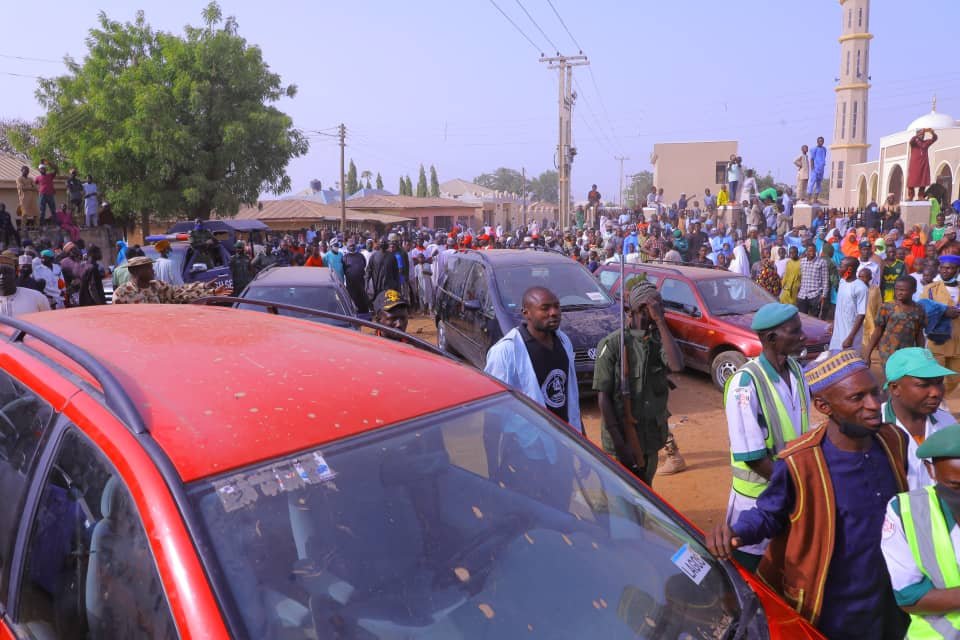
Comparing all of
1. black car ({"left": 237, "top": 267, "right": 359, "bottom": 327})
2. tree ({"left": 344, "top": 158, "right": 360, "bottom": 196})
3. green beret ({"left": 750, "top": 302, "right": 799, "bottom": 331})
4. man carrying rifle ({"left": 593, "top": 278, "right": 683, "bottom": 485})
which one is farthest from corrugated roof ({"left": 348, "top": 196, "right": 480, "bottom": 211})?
green beret ({"left": 750, "top": 302, "right": 799, "bottom": 331})

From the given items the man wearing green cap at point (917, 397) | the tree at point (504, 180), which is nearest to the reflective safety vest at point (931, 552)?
the man wearing green cap at point (917, 397)

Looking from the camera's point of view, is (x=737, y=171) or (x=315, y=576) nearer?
(x=315, y=576)

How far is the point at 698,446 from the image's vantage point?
Result: 7.02 m

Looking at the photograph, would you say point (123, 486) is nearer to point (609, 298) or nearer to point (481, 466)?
point (481, 466)

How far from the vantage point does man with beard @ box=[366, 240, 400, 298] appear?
13.3 m

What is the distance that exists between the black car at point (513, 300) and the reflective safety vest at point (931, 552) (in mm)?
5656

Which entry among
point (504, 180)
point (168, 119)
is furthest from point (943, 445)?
point (504, 180)

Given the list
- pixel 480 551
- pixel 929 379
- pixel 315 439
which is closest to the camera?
pixel 315 439

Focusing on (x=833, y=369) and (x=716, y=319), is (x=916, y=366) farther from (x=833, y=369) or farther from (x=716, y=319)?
(x=716, y=319)

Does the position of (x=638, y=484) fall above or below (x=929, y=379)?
below

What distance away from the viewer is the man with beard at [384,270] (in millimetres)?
13328

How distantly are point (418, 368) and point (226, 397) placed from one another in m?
0.63

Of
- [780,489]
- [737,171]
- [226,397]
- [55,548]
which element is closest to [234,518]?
[226,397]

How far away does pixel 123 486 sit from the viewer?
64.1 inches
